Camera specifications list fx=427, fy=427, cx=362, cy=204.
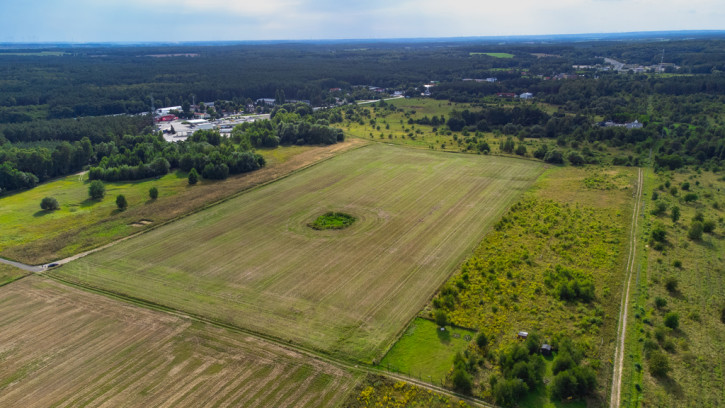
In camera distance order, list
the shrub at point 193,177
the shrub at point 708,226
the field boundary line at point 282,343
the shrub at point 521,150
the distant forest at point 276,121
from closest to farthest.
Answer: the field boundary line at point 282,343 → the shrub at point 708,226 → the shrub at point 193,177 → the distant forest at point 276,121 → the shrub at point 521,150

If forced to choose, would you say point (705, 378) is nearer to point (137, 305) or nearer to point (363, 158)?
point (137, 305)

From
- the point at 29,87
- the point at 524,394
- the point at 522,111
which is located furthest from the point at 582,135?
the point at 29,87

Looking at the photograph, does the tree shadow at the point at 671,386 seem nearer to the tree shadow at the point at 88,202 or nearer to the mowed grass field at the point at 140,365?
the mowed grass field at the point at 140,365

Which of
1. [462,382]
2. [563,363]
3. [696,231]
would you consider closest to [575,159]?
[696,231]

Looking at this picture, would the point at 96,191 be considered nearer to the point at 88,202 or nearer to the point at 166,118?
the point at 88,202

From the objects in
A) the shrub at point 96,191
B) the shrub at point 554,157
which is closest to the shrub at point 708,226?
the shrub at point 554,157

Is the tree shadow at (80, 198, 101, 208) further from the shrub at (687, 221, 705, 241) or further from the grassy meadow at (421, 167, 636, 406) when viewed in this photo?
the shrub at (687, 221, 705, 241)
